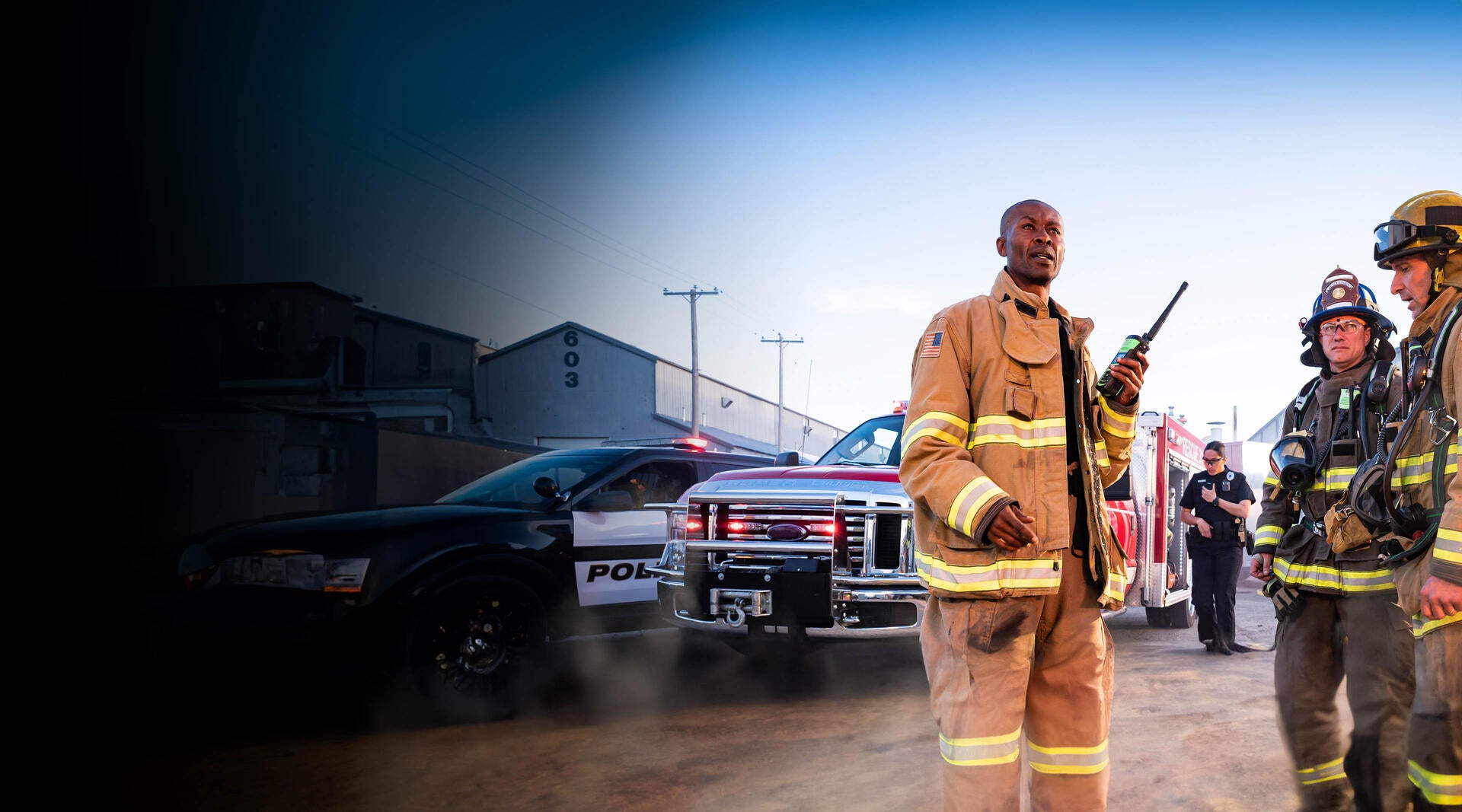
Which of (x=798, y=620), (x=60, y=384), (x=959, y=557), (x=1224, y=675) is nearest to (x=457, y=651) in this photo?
(x=798, y=620)

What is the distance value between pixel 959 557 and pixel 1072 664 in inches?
16.6

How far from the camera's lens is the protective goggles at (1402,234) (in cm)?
304

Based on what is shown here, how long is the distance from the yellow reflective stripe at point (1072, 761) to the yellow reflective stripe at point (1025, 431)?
0.79 m

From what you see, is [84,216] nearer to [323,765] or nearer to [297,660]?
[297,660]

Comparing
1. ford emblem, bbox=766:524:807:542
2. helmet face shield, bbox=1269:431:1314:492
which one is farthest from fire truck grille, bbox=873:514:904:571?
helmet face shield, bbox=1269:431:1314:492

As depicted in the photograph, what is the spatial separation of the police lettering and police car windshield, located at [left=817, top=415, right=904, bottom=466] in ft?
4.88

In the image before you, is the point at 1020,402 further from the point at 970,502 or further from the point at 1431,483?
the point at 1431,483

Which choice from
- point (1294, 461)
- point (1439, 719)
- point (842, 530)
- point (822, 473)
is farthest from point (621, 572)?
point (1439, 719)

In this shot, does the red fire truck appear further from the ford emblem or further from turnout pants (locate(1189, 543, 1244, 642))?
turnout pants (locate(1189, 543, 1244, 642))

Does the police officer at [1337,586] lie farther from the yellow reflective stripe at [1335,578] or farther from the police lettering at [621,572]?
the police lettering at [621,572]

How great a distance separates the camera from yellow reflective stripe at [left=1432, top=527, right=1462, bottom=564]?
2.46 meters

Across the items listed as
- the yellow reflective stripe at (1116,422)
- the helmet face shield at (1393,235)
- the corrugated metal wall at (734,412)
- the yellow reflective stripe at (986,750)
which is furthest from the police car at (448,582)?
the corrugated metal wall at (734,412)

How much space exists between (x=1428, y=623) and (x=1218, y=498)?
6.00m

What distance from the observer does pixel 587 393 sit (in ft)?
121
